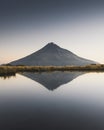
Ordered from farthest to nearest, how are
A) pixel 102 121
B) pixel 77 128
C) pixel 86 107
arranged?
pixel 86 107 < pixel 102 121 < pixel 77 128

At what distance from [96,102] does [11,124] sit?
590cm

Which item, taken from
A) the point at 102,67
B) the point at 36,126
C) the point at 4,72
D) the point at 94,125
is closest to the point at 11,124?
the point at 36,126

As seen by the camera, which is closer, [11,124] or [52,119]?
[11,124]

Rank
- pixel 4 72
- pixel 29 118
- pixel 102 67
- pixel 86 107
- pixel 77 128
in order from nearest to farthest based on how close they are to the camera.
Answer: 1. pixel 77 128
2. pixel 29 118
3. pixel 86 107
4. pixel 4 72
5. pixel 102 67

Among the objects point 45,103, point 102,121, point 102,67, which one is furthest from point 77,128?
point 102,67

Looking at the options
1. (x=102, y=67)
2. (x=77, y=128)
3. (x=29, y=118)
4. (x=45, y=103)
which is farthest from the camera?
(x=102, y=67)

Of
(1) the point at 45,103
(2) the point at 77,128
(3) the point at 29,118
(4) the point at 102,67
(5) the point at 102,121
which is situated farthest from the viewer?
(4) the point at 102,67

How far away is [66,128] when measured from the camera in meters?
8.73

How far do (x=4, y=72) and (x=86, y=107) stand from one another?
26.0m

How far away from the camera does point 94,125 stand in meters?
9.02

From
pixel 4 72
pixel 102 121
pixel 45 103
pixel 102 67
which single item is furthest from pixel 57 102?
pixel 102 67

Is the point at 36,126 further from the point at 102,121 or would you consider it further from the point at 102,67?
the point at 102,67

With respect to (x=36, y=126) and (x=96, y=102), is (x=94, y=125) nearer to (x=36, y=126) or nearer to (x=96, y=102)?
(x=36, y=126)

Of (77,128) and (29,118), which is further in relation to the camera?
(29,118)
